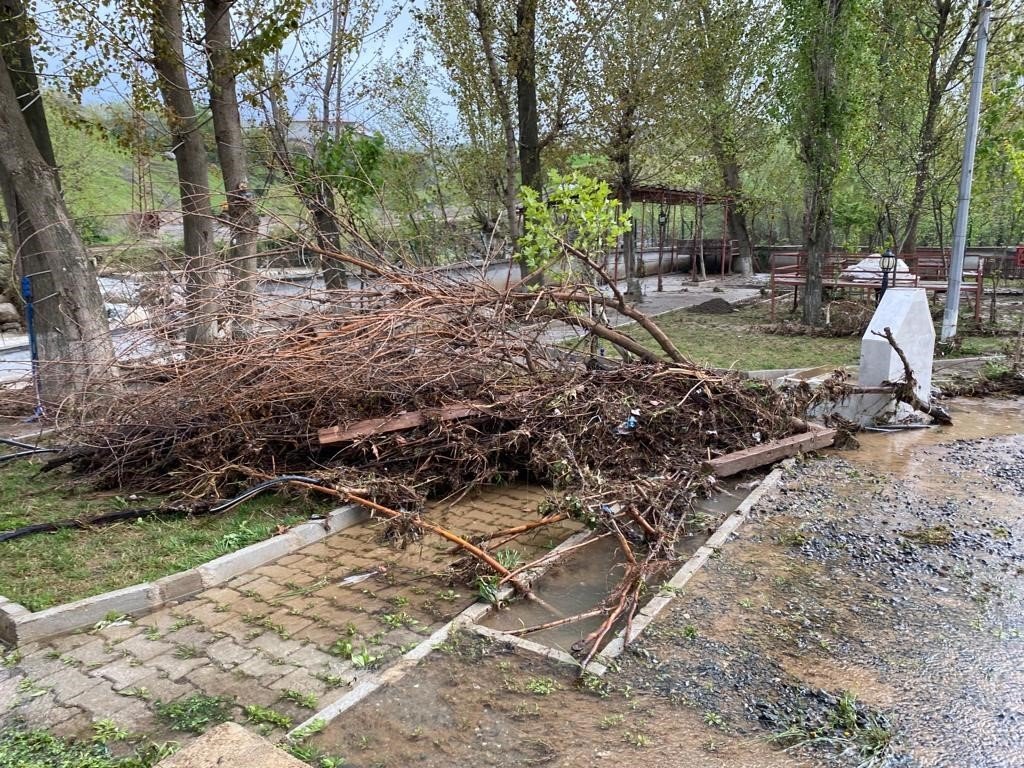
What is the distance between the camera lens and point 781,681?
337 centimetres

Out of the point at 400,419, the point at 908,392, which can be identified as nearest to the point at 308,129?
the point at 400,419

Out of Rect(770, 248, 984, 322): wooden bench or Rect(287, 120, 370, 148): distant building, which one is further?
Rect(770, 248, 984, 322): wooden bench

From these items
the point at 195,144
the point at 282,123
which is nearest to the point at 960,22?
the point at 282,123

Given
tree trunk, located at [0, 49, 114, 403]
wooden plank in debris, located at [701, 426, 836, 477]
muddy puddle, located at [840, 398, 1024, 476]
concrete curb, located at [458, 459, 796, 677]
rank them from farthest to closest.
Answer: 1. tree trunk, located at [0, 49, 114, 403]
2. muddy puddle, located at [840, 398, 1024, 476]
3. wooden plank in debris, located at [701, 426, 836, 477]
4. concrete curb, located at [458, 459, 796, 677]

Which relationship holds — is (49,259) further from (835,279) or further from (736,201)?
(736,201)

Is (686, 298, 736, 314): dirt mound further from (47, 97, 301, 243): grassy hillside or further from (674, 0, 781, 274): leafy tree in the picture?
(47, 97, 301, 243): grassy hillside

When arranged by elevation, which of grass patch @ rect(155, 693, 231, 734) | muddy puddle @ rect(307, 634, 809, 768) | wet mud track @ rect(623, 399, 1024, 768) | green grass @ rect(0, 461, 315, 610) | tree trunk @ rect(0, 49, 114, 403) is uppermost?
tree trunk @ rect(0, 49, 114, 403)

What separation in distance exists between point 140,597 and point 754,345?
1166cm

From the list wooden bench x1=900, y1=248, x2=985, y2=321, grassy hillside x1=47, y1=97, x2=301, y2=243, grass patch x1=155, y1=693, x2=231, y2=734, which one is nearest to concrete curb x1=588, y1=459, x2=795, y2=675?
grass patch x1=155, y1=693, x2=231, y2=734

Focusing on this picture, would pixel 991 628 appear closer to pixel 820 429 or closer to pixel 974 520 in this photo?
pixel 974 520

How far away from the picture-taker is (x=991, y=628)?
12.7 feet

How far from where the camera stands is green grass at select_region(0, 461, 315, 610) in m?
4.20

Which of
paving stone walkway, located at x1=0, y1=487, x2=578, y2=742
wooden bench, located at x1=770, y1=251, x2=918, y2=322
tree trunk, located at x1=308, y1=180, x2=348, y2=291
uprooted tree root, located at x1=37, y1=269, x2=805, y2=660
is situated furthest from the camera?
wooden bench, located at x1=770, y1=251, x2=918, y2=322

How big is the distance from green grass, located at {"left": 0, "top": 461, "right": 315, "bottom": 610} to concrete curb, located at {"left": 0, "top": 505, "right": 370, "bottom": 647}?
0.13 m
